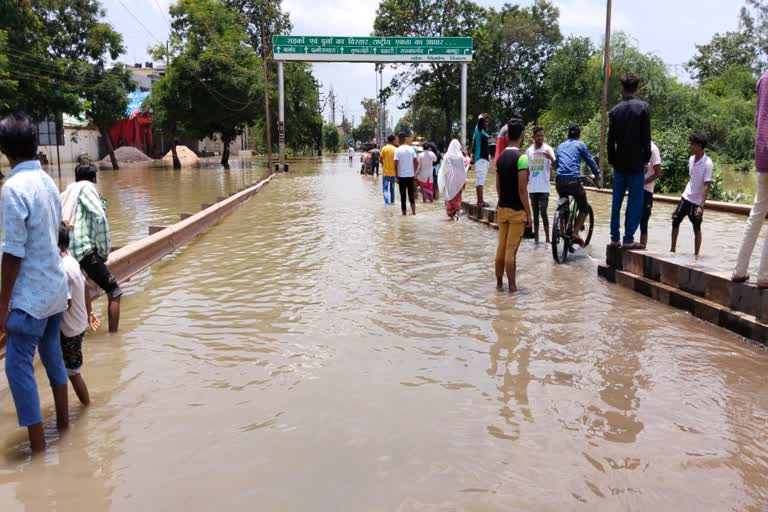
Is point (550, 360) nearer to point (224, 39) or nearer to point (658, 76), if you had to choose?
point (658, 76)

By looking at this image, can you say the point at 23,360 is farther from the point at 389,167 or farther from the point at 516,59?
the point at 516,59

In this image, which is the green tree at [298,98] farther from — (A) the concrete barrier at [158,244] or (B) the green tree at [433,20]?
(A) the concrete barrier at [158,244]

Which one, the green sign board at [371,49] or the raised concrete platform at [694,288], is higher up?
the green sign board at [371,49]

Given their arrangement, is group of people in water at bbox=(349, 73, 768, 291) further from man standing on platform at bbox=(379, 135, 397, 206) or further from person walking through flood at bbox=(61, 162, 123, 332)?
man standing on platform at bbox=(379, 135, 397, 206)

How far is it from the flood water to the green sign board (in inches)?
1057

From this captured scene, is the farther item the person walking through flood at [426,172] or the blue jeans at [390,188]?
the blue jeans at [390,188]

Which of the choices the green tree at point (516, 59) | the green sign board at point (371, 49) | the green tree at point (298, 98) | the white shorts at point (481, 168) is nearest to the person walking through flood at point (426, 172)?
the white shorts at point (481, 168)

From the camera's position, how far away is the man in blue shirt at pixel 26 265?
3.31m

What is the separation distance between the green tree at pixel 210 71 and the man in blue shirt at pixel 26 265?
38.8 metres

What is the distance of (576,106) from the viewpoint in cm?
4141

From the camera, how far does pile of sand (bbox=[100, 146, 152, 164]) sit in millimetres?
53947

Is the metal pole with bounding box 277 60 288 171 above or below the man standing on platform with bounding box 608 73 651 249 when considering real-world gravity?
above

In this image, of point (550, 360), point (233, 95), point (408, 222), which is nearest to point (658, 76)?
point (233, 95)

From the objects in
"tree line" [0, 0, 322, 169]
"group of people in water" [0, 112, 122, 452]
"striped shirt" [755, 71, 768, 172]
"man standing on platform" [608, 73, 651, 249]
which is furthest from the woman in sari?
"tree line" [0, 0, 322, 169]
